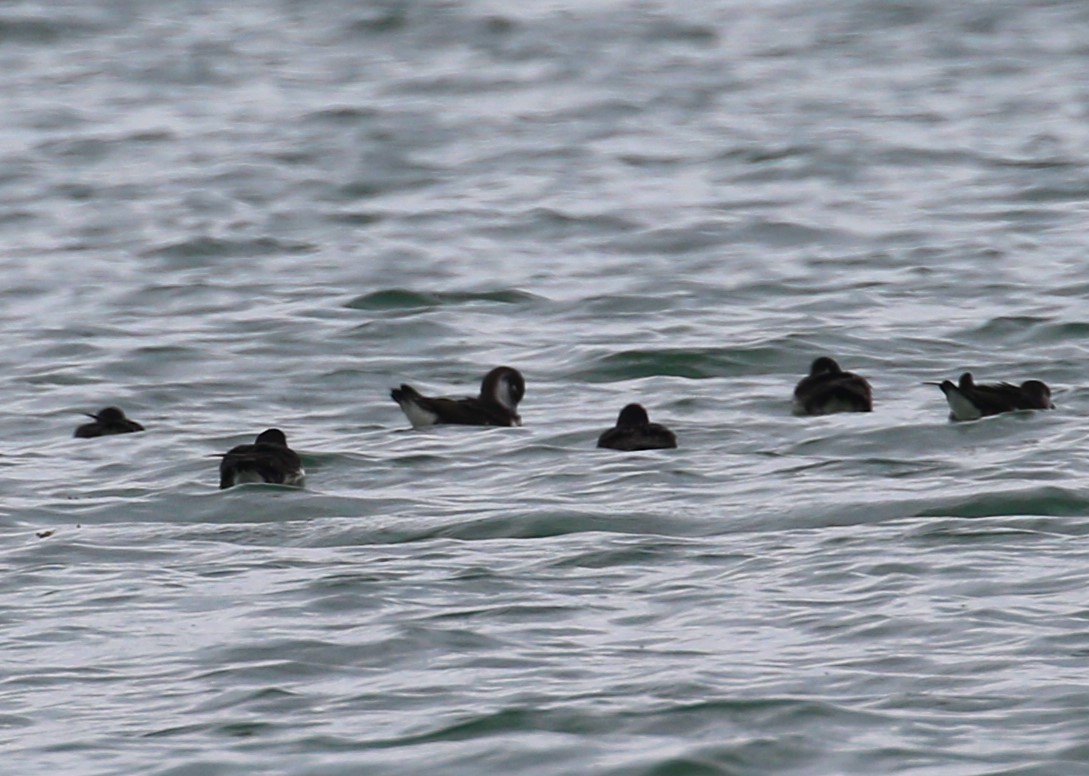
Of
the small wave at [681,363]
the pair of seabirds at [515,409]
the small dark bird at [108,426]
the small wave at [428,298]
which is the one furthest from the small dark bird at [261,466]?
the small wave at [428,298]

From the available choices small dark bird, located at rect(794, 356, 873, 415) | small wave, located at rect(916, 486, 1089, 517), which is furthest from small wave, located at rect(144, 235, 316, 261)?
small wave, located at rect(916, 486, 1089, 517)

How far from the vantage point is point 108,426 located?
47.0 feet

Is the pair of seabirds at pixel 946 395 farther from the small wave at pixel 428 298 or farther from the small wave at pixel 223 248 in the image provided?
the small wave at pixel 223 248

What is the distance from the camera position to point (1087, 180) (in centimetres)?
2338

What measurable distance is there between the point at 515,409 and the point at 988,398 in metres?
2.89

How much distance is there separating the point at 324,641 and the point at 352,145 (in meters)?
17.8

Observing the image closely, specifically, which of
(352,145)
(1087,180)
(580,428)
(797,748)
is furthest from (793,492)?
(352,145)

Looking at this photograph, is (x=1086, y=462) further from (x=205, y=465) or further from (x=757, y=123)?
(x=757, y=123)

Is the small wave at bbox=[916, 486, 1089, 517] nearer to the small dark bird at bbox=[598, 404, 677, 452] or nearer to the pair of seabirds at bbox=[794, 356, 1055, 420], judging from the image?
the pair of seabirds at bbox=[794, 356, 1055, 420]

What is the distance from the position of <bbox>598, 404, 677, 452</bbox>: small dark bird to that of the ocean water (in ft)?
0.47

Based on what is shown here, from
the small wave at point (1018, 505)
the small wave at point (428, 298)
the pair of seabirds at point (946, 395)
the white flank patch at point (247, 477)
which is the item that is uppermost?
the small wave at point (428, 298)

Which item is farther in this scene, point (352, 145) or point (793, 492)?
point (352, 145)

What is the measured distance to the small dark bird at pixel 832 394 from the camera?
14.1m

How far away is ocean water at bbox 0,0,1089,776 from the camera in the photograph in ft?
27.5
